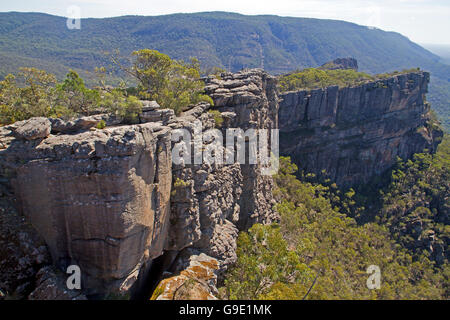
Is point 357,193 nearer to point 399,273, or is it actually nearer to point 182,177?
point 399,273

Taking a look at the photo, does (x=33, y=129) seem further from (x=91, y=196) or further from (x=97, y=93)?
(x=97, y=93)

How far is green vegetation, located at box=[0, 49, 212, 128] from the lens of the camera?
79.1 feet

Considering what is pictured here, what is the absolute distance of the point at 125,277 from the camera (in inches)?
774

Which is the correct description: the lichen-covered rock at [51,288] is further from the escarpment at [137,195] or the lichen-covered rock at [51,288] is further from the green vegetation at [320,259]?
the green vegetation at [320,259]

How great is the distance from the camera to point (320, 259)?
36.8 meters

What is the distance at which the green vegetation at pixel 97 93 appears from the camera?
24109mm

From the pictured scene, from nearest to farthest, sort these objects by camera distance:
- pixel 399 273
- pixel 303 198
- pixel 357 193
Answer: pixel 399 273, pixel 303 198, pixel 357 193

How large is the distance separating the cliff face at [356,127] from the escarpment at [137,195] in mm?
36264

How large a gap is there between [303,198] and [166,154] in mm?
40735

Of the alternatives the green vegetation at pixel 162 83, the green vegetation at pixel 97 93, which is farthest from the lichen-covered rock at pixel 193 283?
the green vegetation at pixel 162 83

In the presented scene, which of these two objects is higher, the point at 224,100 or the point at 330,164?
the point at 224,100

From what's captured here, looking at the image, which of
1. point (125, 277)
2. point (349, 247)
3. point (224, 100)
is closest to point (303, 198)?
point (349, 247)

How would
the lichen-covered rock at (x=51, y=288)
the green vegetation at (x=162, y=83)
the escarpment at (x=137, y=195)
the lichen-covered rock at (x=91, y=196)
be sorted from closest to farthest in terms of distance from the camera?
the lichen-covered rock at (x=51, y=288) → the lichen-covered rock at (x=91, y=196) → the escarpment at (x=137, y=195) → the green vegetation at (x=162, y=83)
